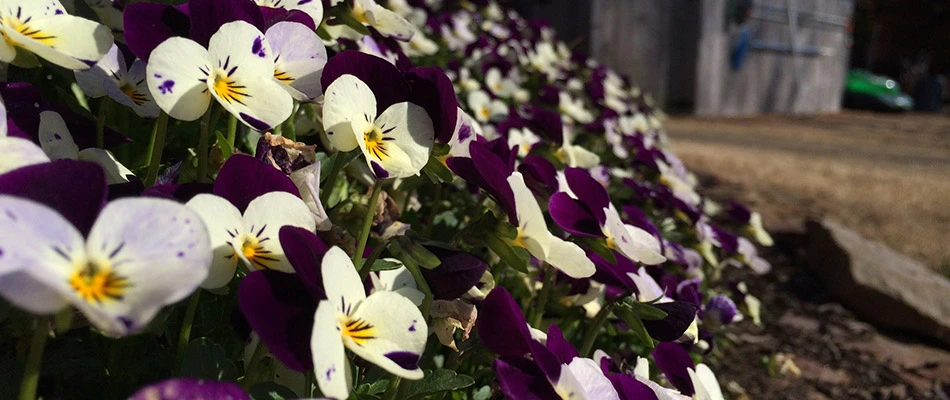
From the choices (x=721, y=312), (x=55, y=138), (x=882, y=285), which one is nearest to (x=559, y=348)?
(x=55, y=138)

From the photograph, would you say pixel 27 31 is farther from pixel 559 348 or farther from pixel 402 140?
pixel 559 348

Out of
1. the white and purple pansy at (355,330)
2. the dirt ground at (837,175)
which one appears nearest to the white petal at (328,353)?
the white and purple pansy at (355,330)

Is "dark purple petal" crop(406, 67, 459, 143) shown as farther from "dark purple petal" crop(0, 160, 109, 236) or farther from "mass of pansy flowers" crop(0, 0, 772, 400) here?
"dark purple petal" crop(0, 160, 109, 236)

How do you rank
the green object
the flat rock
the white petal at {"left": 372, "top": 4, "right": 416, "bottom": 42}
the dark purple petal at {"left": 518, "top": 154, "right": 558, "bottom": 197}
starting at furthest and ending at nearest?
the green object
the flat rock
the white petal at {"left": 372, "top": 4, "right": 416, "bottom": 42}
the dark purple petal at {"left": 518, "top": 154, "right": 558, "bottom": 197}

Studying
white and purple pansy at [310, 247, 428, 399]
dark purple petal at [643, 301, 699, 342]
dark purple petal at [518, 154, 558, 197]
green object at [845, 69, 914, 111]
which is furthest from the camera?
green object at [845, 69, 914, 111]

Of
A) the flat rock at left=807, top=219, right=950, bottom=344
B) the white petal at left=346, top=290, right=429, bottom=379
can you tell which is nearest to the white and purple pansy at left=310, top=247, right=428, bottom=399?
the white petal at left=346, top=290, right=429, bottom=379

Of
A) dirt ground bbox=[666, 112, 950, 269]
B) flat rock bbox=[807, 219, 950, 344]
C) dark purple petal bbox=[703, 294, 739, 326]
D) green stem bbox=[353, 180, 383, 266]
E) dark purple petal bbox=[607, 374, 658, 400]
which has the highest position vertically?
green stem bbox=[353, 180, 383, 266]

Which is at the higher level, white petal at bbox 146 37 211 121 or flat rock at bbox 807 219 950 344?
white petal at bbox 146 37 211 121

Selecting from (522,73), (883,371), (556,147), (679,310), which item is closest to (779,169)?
(522,73)
